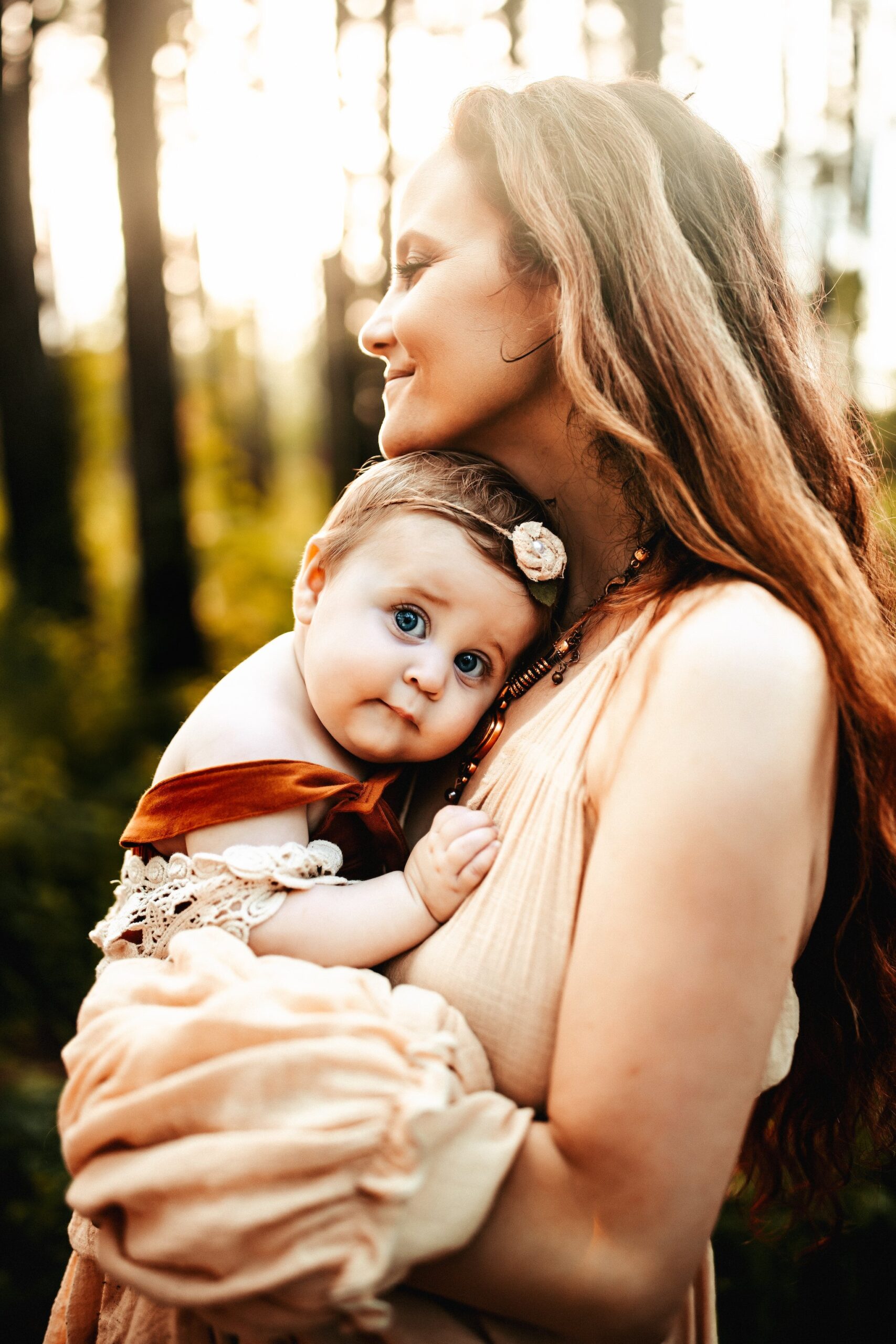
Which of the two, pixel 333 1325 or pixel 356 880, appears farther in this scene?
pixel 356 880

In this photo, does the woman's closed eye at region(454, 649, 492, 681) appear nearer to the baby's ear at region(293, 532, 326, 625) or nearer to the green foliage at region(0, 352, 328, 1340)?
the baby's ear at region(293, 532, 326, 625)

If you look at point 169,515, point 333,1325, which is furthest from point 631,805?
point 169,515

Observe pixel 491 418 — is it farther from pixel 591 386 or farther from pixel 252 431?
pixel 252 431

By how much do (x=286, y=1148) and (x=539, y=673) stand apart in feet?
2.97

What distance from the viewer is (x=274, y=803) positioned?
1592 millimetres

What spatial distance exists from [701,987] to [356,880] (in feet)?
2.27

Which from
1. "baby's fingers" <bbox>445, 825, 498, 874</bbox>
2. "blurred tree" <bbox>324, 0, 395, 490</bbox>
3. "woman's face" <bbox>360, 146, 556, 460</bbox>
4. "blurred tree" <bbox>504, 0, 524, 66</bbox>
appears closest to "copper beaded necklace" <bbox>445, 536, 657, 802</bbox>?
"baby's fingers" <bbox>445, 825, 498, 874</bbox>

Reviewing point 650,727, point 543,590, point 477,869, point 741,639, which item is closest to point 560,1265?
point 477,869

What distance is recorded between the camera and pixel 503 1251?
1.22 metres

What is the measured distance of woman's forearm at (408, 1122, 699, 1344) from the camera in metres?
1.20

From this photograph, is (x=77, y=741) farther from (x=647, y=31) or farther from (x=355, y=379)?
(x=647, y=31)

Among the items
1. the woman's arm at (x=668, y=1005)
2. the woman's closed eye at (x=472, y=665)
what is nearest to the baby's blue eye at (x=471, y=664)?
the woman's closed eye at (x=472, y=665)

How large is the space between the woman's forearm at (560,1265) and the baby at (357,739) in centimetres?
41

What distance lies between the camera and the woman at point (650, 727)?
1189mm
